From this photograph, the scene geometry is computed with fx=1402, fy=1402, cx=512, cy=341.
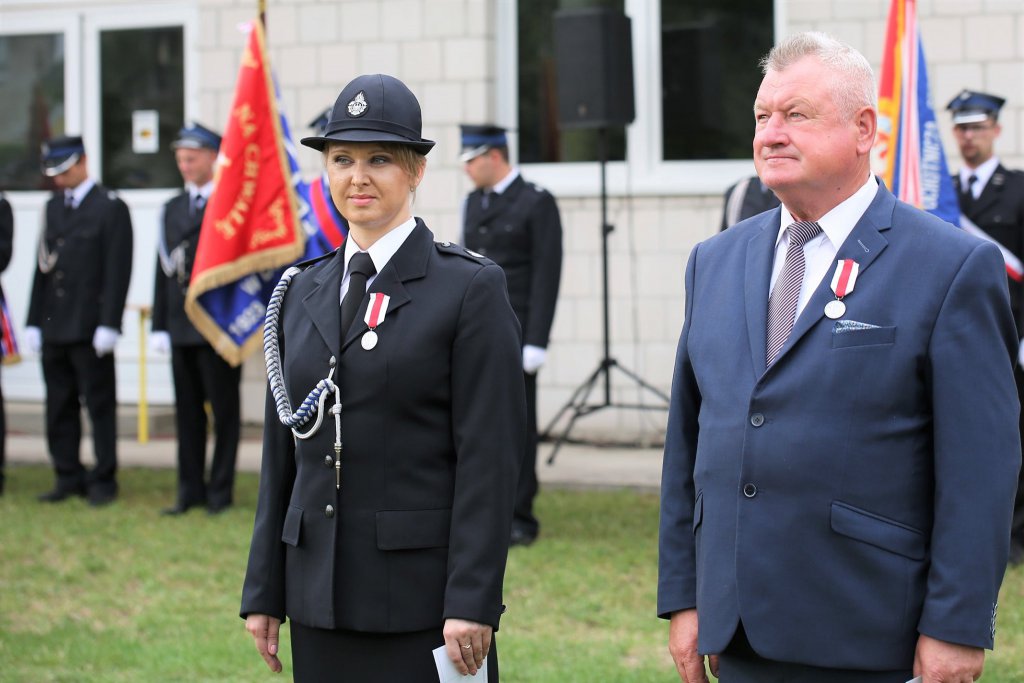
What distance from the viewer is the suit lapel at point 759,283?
2715 mm

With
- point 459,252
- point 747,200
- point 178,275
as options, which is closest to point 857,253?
point 459,252

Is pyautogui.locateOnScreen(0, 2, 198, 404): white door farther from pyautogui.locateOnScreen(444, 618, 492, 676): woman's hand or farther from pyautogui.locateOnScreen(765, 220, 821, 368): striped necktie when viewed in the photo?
pyautogui.locateOnScreen(765, 220, 821, 368): striped necktie

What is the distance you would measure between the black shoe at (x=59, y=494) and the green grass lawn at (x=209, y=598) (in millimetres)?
91

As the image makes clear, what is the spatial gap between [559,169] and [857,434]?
27.5 feet

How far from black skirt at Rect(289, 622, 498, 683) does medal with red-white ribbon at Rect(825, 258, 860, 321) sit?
1.07 m

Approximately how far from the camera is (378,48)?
35.8ft

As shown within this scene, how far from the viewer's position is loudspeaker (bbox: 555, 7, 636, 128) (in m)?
9.57

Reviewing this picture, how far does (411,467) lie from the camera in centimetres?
294

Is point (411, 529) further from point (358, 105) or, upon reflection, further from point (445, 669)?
point (358, 105)

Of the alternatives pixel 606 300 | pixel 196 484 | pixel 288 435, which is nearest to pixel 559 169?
pixel 606 300

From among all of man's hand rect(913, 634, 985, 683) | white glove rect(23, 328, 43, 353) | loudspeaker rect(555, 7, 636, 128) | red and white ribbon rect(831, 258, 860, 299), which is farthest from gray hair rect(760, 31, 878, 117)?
white glove rect(23, 328, 43, 353)

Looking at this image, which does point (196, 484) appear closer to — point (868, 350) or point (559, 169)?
point (559, 169)

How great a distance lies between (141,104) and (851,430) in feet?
33.8

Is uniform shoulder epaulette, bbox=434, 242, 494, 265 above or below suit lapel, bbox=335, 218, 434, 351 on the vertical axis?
above
